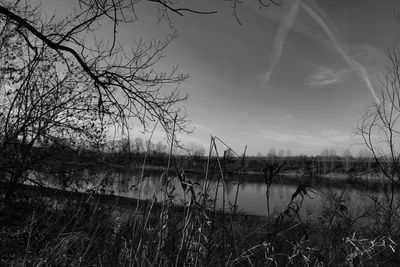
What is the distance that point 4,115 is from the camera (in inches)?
247

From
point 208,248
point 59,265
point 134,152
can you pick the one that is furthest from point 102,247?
point 134,152

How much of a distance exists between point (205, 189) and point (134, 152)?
19.7 feet

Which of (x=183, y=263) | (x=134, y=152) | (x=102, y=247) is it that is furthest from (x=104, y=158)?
(x=183, y=263)

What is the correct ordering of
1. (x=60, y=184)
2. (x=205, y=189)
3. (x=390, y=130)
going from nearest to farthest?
(x=205, y=189) < (x=390, y=130) < (x=60, y=184)

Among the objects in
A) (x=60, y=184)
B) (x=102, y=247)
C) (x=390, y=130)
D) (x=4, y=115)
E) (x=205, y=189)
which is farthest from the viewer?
(x=60, y=184)

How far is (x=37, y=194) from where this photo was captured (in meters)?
6.69

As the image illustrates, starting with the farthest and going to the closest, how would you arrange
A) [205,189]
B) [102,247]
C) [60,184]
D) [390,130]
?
[60,184], [390,130], [102,247], [205,189]

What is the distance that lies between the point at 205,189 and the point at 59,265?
0.97 m

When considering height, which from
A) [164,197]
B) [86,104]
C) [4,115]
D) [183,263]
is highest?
[86,104]

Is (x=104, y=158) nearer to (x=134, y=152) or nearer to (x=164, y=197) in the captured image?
(x=134, y=152)

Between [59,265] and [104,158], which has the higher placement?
[104,158]

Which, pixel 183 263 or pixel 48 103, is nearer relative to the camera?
pixel 183 263

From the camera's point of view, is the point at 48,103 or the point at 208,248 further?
the point at 48,103

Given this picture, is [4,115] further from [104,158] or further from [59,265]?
[59,265]
